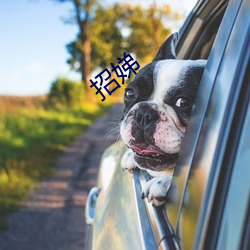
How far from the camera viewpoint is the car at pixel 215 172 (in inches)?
41.0

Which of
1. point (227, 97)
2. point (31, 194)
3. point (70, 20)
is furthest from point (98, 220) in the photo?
point (70, 20)

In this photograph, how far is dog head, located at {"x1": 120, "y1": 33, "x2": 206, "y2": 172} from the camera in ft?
5.33

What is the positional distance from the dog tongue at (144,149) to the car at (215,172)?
162mm

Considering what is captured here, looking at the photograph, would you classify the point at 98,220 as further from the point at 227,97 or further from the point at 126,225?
the point at 227,97

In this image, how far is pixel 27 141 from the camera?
29.7 ft

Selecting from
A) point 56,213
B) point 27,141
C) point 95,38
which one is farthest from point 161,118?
point 95,38

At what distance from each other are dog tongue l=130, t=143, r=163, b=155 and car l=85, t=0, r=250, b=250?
0.16 meters

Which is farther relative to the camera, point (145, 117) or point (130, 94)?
point (130, 94)

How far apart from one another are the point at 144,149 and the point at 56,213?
3835mm

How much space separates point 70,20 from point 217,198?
824 inches

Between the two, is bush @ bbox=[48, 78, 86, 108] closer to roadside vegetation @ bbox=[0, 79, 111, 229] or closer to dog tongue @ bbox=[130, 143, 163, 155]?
roadside vegetation @ bbox=[0, 79, 111, 229]

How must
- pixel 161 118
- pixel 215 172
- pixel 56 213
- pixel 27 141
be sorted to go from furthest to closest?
1. pixel 27 141
2. pixel 56 213
3. pixel 161 118
4. pixel 215 172

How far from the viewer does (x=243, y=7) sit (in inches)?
48.9

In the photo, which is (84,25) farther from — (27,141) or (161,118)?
(161,118)
